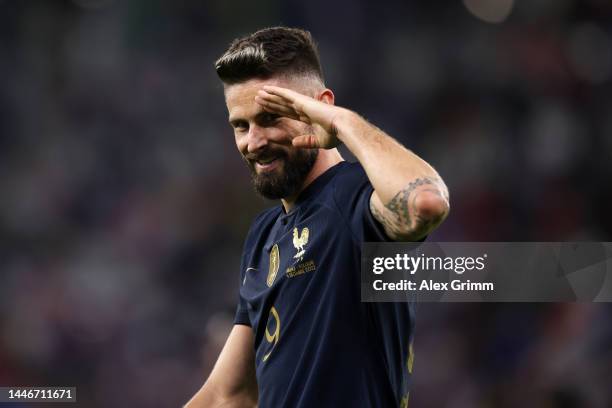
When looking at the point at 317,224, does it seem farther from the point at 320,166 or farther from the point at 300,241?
the point at 320,166

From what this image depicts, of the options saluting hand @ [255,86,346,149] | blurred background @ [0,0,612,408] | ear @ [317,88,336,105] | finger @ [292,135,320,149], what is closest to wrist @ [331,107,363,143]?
saluting hand @ [255,86,346,149]

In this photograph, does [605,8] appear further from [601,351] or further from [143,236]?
[143,236]

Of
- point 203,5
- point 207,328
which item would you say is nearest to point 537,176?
point 207,328

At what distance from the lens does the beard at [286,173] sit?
114 inches

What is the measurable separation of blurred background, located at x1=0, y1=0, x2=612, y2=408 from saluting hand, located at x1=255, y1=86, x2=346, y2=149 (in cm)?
401

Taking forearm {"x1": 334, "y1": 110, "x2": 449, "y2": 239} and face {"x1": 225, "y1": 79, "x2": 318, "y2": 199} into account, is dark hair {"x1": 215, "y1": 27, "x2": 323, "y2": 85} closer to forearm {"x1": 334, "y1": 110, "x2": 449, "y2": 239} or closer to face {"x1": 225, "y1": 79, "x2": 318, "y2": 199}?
face {"x1": 225, "y1": 79, "x2": 318, "y2": 199}

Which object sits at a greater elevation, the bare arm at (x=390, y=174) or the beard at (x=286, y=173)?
the beard at (x=286, y=173)

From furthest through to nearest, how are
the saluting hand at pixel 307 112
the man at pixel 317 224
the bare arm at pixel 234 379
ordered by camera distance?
the bare arm at pixel 234 379
the saluting hand at pixel 307 112
the man at pixel 317 224

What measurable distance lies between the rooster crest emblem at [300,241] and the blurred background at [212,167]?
3779mm

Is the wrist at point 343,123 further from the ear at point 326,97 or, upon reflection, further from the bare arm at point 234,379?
the bare arm at point 234,379

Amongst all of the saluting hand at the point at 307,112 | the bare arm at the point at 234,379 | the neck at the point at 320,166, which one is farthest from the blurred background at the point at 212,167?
the saluting hand at the point at 307,112

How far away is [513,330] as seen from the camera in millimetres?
6871

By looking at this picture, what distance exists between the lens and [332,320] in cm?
258

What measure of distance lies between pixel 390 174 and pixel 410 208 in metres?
0.12
